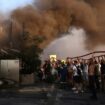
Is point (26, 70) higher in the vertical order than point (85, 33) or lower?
lower

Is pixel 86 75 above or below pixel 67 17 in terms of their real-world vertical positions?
below

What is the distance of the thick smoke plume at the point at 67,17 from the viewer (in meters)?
30.0

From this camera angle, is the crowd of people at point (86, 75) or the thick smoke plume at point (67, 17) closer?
the crowd of people at point (86, 75)

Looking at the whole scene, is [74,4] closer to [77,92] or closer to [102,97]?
[77,92]

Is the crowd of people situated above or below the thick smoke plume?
below

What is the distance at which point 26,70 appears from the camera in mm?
33562

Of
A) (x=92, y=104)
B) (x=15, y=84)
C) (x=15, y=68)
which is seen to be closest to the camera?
(x=92, y=104)

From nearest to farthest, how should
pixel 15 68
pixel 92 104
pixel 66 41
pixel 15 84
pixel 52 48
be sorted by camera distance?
pixel 92 104 < pixel 15 84 < pixel 15 68 < pixel 66 41 < pixel 52 48

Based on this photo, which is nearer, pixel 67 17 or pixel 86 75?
pixel 86 75

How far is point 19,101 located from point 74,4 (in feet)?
48.1

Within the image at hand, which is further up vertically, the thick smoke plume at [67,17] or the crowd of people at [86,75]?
the thick smoke plume at [67,17]

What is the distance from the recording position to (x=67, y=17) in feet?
101

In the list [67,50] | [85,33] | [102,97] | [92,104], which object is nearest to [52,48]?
[67,50]

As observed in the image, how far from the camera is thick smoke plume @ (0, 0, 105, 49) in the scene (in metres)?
30.0
